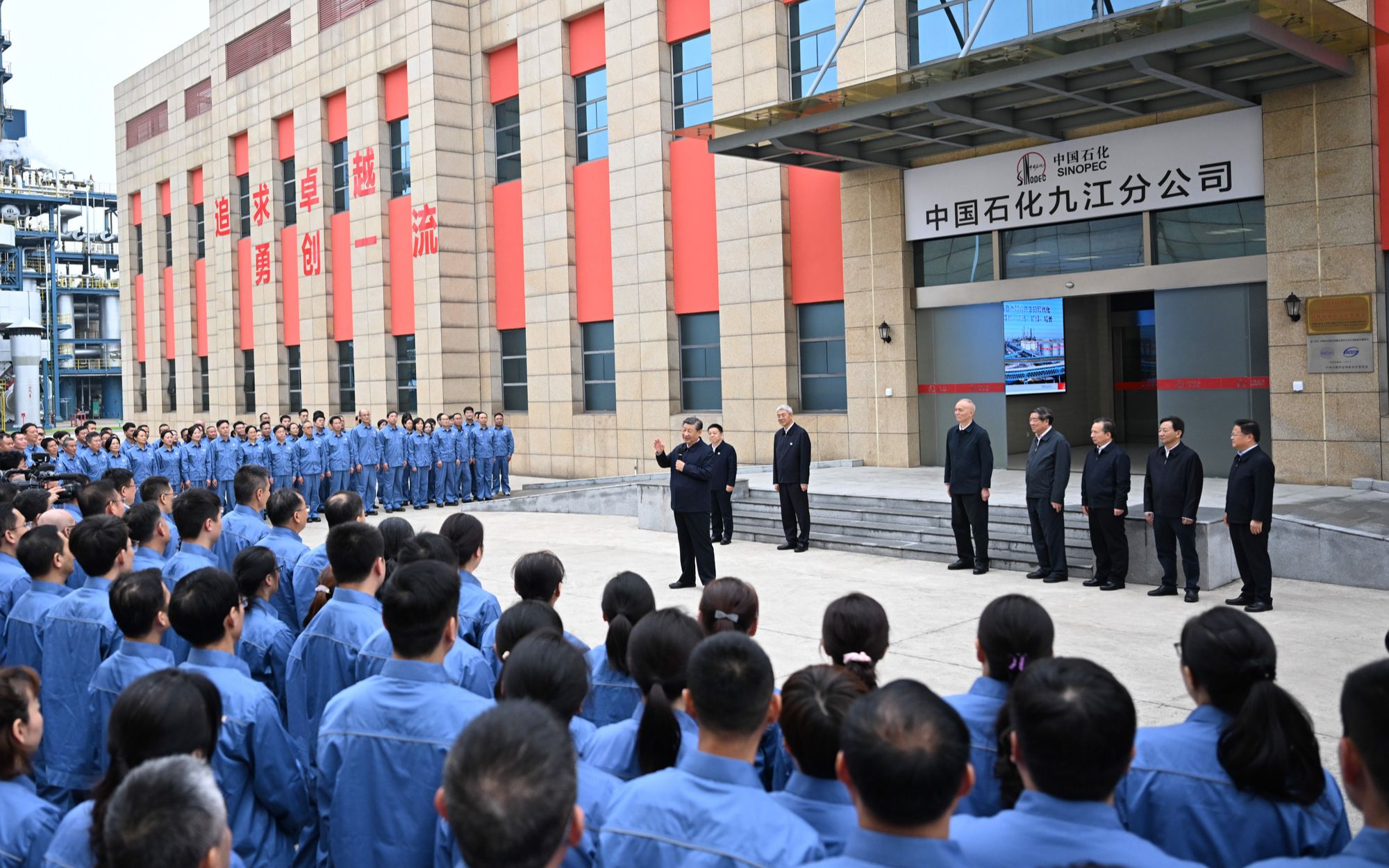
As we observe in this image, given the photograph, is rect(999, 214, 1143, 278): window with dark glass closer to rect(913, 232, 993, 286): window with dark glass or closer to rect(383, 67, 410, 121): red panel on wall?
rect(913, 232, 993, 286): window with dark glass

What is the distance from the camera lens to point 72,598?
4.72m

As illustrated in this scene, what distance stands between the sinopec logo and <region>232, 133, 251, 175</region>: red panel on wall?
24.3 m

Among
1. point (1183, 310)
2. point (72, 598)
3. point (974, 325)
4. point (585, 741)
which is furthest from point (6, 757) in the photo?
point (974, 325)

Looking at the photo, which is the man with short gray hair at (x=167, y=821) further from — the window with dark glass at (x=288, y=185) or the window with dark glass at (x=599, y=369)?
the window with dark glass at (x=288, y=185)

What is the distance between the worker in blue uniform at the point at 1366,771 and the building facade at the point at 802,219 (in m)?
9.66

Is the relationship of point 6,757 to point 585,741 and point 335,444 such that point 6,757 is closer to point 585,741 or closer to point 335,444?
point 585,741

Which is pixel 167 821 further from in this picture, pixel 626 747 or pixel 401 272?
pixel 401 272

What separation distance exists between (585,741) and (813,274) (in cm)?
1522

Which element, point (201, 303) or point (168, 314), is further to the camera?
point (168, 314)

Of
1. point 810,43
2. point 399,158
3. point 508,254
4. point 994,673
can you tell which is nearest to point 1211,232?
point 810,43

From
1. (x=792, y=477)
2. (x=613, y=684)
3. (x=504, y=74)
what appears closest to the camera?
(x=613, y=684)

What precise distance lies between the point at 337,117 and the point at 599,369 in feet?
37.8

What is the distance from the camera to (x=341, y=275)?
27750 mm

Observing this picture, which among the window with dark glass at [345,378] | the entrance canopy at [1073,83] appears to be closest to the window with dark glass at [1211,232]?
the entrance canopy at [1073,83]
